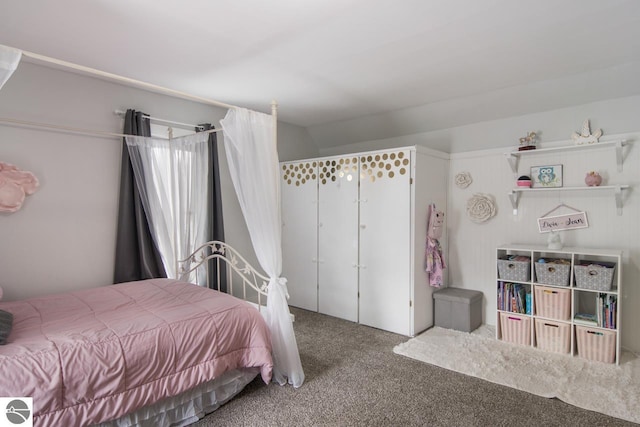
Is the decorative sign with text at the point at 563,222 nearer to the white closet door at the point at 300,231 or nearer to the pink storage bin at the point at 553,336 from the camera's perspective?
the pink storage bin at the point at 553,336

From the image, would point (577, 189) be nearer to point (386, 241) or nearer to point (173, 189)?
point (386, 241)

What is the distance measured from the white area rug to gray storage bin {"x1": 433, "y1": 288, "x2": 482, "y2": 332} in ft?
0.40

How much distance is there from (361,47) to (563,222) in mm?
2715

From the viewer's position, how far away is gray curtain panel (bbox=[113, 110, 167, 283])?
3580mm

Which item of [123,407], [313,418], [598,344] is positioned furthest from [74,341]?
[598,344]

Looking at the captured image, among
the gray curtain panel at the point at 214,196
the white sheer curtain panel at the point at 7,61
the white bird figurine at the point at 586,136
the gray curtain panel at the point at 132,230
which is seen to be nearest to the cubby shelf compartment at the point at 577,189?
the white bird figurine at the point at 586,136

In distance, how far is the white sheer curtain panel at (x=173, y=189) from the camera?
348cm

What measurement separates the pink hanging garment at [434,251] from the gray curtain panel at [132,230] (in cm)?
278

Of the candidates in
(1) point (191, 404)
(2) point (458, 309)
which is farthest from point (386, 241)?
(1) point (191, 404)

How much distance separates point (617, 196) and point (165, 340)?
3948mm

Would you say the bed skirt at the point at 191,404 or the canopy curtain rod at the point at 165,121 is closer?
the bed skirt at the point at 191,404

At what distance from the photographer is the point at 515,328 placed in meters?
3.67

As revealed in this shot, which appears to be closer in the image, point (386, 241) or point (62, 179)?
point (62, 179)

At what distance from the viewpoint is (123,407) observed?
2.02 m
